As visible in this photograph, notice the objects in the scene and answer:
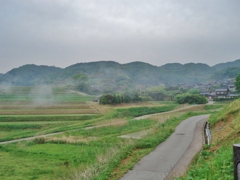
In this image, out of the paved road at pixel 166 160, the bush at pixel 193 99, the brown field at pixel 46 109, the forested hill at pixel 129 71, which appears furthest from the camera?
the forested hill at pixel 129 71

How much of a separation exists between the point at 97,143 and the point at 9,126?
17983 millimetres

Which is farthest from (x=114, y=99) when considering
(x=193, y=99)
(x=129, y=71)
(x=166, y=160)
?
(x=129, y=71)

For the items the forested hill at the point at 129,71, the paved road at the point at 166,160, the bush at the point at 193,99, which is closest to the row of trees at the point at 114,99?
the bush at the point at 193,99

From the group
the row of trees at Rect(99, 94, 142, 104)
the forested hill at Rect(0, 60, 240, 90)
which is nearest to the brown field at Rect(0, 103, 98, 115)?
the row of trees at Rect(99, 94, 142, 104)

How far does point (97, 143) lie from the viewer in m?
19.7

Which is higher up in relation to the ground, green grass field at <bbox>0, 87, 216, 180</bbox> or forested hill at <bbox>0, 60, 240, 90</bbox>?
forested hill at <bbox>0, 60, 240, 90</bbox>

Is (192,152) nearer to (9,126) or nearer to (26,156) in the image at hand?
(26,156)

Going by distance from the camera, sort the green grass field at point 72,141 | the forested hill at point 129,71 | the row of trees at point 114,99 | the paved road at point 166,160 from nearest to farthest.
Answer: the paved road at point 166,160 < the green grass field at point 72,141 < the row of trees at point 114,99 < the forested hill at point 129,71

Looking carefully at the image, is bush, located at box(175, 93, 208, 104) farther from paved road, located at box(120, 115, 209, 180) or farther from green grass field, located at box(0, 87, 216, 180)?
paved road, located at box(120, 115, 209, 180)

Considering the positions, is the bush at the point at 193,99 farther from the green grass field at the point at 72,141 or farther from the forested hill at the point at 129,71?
the forested hill at the point at 129,71

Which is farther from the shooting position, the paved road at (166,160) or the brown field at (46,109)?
the brown field at (46,109)

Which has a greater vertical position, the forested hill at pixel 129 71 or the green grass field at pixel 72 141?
the forested hill at pixel 129 71

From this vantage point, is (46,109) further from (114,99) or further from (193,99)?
(193,99)

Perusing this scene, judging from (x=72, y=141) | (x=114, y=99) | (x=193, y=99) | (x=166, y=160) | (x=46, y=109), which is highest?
(x=114, y=99)
